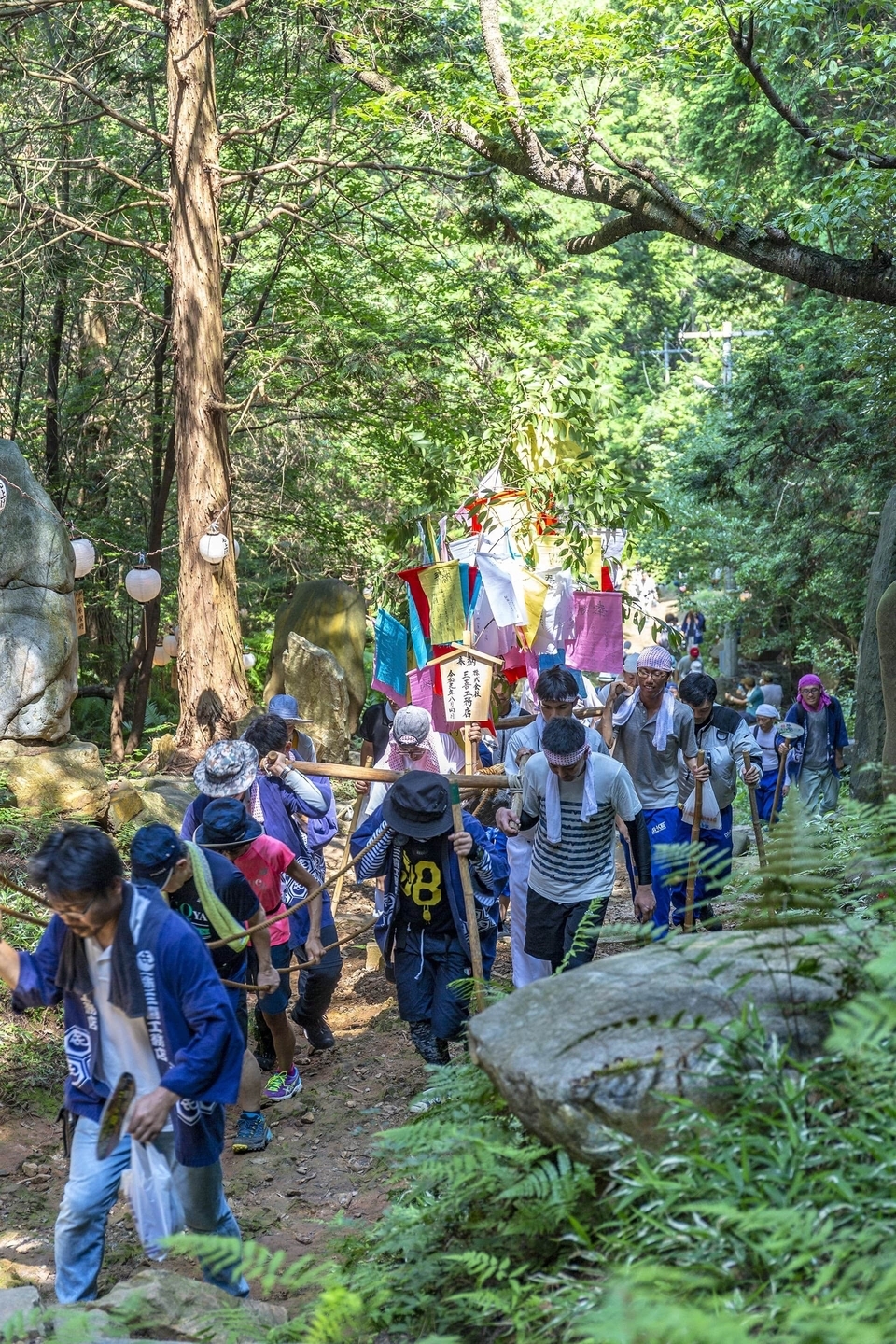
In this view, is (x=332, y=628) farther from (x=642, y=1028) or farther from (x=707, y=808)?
(x=642, y=1028)

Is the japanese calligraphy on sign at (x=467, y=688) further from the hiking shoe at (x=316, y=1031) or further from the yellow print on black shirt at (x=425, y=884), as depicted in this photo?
the hiking shoe at (x=316, y=1031)

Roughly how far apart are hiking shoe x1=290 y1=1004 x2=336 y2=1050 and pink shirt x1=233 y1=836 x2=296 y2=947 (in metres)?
1.50

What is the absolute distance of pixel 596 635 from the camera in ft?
28.0

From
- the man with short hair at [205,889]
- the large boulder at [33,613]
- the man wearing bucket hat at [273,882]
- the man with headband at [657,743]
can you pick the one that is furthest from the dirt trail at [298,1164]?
the large boulder at [33,613]

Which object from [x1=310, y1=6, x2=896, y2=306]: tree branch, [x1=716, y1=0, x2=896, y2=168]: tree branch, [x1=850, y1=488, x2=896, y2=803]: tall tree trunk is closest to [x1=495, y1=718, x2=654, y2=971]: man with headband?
[x1=850, y1=488, x2=896, y2=803]: tall tree trunk

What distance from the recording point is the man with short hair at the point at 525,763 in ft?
21.4

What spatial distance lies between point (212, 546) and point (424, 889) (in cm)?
618

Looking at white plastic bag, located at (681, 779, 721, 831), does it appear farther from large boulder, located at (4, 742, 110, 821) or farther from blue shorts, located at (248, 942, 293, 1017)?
large boulder, located at (4, 742, 110, 821)

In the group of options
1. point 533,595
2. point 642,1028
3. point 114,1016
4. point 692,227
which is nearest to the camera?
point 642,1028

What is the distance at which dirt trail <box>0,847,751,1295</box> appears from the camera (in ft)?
17.4

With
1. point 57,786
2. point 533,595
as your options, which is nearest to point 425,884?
point 533,595

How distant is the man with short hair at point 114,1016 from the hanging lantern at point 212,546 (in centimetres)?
804

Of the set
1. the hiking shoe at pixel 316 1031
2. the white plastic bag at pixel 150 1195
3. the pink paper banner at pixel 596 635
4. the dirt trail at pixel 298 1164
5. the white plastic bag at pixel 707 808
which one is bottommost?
the dirt trail at pixel 298 1164

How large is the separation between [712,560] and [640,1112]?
66.8ft
